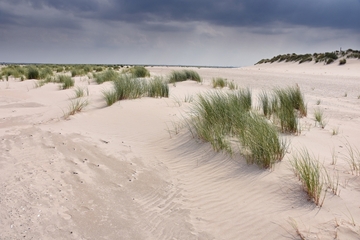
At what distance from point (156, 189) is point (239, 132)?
1740 millimetres

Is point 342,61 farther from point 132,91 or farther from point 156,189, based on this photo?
point 156,189

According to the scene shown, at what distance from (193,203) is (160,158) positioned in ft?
5.16

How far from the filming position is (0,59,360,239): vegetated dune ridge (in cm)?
267

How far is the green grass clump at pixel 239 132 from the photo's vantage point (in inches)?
149

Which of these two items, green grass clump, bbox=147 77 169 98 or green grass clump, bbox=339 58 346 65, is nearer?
green grass clump, bbox=147 77 169 98

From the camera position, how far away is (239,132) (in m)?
4.57

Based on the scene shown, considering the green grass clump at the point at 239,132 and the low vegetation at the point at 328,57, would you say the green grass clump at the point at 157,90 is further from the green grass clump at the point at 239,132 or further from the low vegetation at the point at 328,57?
the low vegetation at the point at 328,57

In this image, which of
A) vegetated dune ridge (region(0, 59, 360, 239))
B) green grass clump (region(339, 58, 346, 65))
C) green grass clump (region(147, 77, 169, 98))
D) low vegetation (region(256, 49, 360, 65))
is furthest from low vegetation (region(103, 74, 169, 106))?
low vegetation (region(256, 49, 360, 65))

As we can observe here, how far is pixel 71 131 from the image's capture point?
5.77 meters

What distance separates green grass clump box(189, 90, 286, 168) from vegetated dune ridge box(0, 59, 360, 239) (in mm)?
154

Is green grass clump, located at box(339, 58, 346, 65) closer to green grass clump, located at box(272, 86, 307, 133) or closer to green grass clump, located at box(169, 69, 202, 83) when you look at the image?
green grass clump, located at box(169, 69, 202, 83)

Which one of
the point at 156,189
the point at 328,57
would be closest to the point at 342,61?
the point at 328,57

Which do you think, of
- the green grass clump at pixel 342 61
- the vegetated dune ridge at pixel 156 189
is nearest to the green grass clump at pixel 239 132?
the vegetated dune ridge at pixel 156 189

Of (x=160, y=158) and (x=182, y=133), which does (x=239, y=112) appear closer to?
(x=182, y=133)
